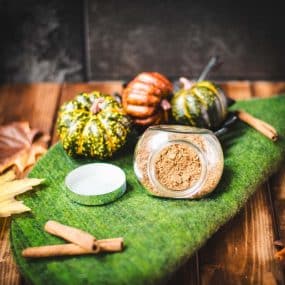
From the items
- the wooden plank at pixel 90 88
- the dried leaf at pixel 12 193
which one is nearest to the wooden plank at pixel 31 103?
the wooden plank at pixel 90 88

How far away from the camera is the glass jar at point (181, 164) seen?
151 cm

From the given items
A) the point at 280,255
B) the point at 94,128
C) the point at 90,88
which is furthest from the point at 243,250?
the point at 90,88

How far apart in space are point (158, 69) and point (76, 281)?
149 centimetres

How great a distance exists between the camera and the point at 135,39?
242 centimetres

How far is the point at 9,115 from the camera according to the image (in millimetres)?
2227

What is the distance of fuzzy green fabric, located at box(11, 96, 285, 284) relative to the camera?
125 cm

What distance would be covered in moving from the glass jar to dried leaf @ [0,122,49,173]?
0.55 m

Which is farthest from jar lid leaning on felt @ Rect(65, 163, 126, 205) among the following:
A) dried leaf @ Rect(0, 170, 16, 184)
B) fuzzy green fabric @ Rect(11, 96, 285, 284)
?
dried leaf @ Rect(0, 170, 16, 184)

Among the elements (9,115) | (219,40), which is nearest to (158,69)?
(219,40)

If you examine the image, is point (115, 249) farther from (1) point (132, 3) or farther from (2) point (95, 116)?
(1) point (132, 3)

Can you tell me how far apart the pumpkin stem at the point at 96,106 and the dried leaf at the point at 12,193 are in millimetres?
298

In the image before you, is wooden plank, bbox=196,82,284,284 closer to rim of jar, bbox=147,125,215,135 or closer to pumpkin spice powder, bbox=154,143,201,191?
pumpkin spice powder, bbox=154,143,201,191

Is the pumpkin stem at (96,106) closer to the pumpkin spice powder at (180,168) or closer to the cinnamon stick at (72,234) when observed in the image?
the pumpkin spice powder at (180,168)

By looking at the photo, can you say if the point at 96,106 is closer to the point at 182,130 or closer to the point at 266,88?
the point at 182,130
